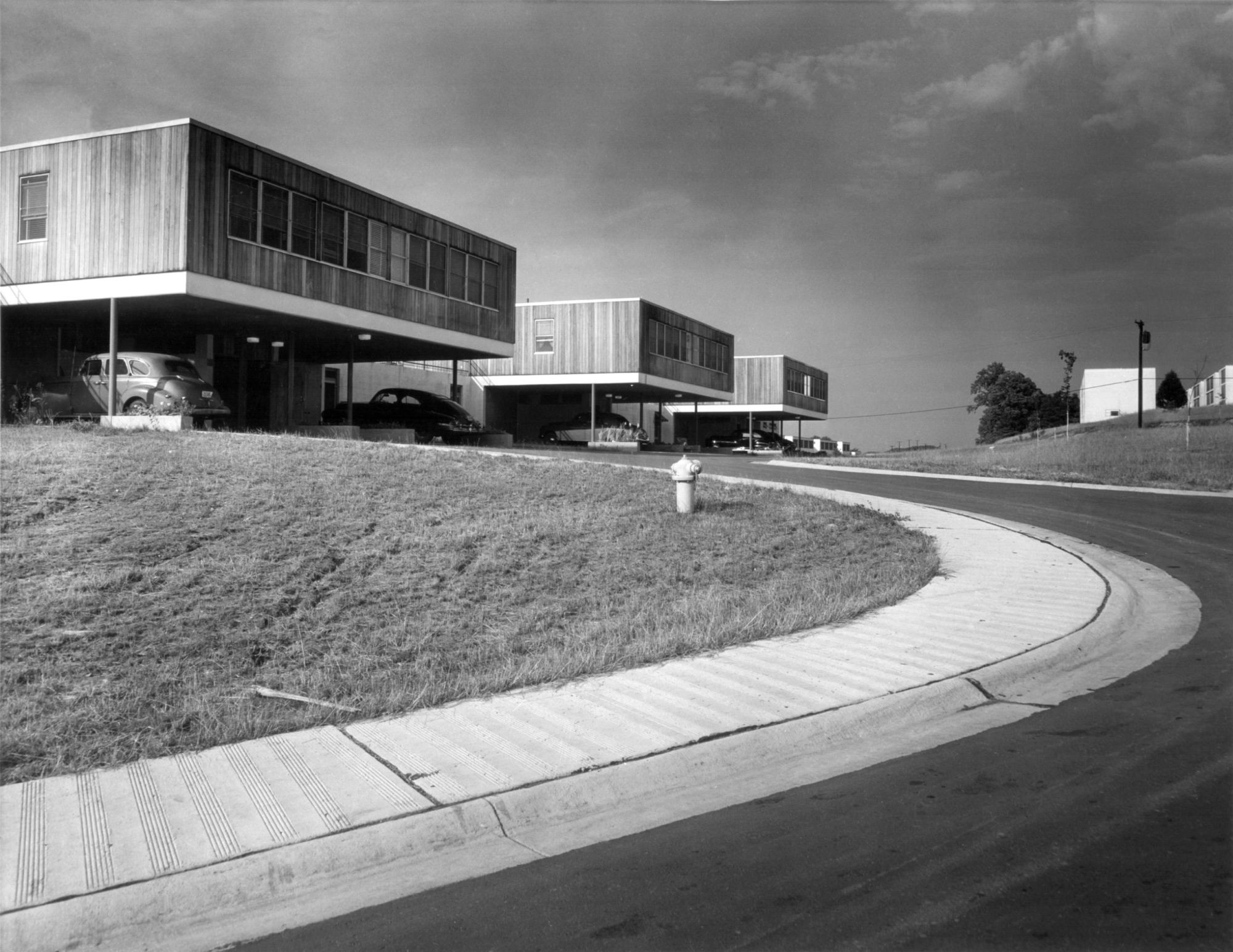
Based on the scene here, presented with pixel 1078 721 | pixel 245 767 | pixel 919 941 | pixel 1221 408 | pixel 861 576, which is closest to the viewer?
pixel 919 941

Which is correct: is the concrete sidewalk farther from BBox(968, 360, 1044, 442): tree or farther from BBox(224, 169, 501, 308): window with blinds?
BBox(968, 360, 1044, 442): tree

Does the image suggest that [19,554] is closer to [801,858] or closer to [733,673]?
[733,673]

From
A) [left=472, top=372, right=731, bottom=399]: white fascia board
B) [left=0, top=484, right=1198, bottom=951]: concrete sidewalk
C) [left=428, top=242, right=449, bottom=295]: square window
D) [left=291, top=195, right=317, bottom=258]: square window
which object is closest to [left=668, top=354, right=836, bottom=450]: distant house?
[left=472, top=372, right=731, bottom=399]: white fascia board

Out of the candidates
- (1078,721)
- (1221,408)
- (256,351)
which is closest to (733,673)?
(1078,721)

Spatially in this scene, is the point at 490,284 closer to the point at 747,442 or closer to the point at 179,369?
the point at 179,369

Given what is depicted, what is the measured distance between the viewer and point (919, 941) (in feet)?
9.84

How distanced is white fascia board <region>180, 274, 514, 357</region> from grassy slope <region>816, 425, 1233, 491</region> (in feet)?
36.7

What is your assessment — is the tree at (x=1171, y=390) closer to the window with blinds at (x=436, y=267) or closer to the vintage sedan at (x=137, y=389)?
the window with blinds at (x=436, y=267)

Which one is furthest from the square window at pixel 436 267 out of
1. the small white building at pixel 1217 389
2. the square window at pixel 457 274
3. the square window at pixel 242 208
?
the small white building at pixel 1217 389

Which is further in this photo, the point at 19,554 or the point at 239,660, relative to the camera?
the point at 19,554

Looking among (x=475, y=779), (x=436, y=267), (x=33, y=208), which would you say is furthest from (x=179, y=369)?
(x=475, y=779)

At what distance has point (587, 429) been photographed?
4003 cm

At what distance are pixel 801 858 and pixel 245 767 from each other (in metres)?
2.60

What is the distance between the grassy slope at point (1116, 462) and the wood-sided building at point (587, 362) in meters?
11.1
